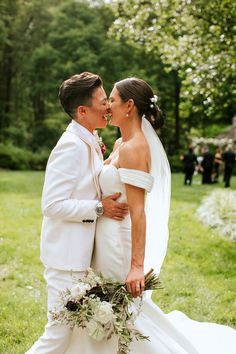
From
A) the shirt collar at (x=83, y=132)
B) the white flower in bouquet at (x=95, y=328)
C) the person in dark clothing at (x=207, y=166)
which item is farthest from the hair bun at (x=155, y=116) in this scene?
the person in dark clothing at (x=207, y=166)

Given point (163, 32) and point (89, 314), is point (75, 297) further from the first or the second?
point (163, 32)

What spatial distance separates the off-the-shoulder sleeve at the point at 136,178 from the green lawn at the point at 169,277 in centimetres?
235

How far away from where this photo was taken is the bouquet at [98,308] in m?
3.53

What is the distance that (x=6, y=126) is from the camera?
40.7 m

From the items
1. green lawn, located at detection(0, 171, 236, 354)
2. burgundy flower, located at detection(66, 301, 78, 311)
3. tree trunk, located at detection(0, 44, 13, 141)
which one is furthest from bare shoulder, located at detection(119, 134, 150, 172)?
tree trunk, located at detection(0, 44, 13, 141)

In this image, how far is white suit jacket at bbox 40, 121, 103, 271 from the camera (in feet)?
12.6

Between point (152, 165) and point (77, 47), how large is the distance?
3499 centimetres

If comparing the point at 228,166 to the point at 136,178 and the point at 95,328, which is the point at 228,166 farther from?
the point at 95,328

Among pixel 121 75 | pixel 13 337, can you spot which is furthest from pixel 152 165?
pixel 121 75

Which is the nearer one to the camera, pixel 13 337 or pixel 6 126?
pixel 13 337

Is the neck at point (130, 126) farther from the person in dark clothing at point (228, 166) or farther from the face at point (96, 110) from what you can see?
the person in dark clothing at point (228, 166)

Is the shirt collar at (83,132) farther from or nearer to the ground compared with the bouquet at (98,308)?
farther from the ground

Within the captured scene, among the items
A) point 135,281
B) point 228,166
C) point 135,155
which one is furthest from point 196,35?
point 135,281

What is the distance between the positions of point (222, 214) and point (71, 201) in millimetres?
9063
